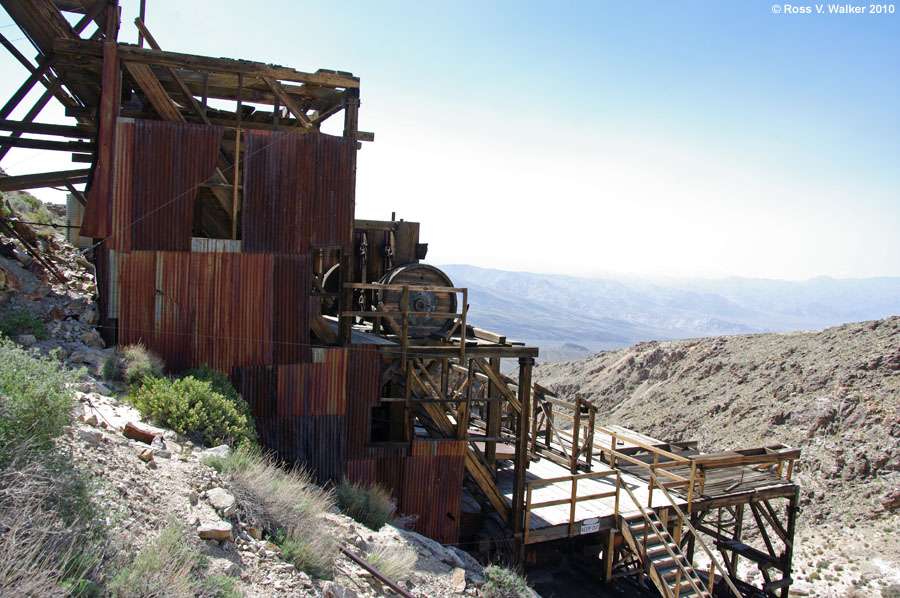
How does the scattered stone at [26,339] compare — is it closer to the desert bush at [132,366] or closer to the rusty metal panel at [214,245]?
the desert bush at [132,366]

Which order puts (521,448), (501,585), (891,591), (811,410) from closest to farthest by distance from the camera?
(501,585) < (521,448) < (891,591) < (811,410)

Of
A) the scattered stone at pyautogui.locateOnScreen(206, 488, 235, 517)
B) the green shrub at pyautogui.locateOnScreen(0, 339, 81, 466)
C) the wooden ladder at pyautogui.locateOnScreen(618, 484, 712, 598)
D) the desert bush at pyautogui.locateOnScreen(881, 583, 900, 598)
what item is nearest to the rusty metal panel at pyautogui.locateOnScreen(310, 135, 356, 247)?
the scattered stone at pyautogui.locateOnScreen(206, 488, 235, 517)

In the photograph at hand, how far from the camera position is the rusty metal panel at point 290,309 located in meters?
12.1

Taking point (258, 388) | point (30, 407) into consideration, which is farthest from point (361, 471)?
point (30, 407)

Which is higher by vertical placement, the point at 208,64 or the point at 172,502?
the point at 208,64

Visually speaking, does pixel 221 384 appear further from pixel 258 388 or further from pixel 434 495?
pixel 434 495

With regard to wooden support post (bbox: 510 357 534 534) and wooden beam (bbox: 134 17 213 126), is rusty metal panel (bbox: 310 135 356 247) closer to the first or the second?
wooden beam (bbox: 134 17 213 126)

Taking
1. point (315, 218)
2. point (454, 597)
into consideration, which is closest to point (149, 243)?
point (315, 218)

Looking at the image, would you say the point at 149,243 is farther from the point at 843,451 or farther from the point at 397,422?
the point at 843,451

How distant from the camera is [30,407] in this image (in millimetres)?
5859

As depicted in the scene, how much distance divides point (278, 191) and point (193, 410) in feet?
15.9

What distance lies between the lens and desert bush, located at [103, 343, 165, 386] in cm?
1018

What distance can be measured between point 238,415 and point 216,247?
3.50 m

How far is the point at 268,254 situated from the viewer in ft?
39.5
